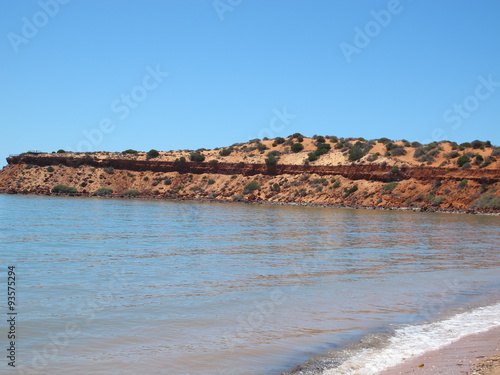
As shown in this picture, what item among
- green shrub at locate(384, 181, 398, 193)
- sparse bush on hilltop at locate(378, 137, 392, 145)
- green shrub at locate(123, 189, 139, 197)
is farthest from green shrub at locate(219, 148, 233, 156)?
green shrub at locate(384, 181, 398, 193)

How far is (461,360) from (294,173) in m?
58.0

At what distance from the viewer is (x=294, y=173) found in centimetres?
6531

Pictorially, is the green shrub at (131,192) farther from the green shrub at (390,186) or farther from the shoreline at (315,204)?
the green shrub at (390,186)

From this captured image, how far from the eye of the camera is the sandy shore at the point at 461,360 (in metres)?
6.98

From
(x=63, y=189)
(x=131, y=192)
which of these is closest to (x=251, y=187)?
(x=131, y=192)

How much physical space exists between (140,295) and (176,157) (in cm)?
6734

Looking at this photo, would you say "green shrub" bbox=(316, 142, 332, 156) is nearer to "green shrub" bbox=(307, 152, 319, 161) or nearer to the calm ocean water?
"green shrub" bbox=(307, 152, 319, 161)

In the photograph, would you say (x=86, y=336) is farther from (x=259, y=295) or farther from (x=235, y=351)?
(x=259, y=295)

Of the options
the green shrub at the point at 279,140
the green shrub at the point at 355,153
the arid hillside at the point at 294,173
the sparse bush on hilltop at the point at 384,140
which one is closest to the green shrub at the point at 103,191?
the arid hillside at the point at 294,173

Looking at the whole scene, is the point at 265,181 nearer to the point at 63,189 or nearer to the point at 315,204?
the point at 315,204

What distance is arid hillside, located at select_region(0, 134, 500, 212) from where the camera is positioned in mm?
52719

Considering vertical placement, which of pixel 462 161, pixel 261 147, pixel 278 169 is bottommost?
pixel 278 169

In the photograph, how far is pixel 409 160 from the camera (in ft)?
200

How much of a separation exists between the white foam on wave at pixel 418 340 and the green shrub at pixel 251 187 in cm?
5234
